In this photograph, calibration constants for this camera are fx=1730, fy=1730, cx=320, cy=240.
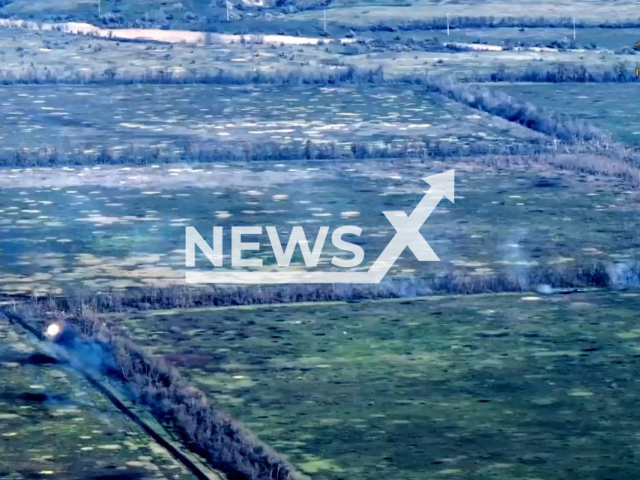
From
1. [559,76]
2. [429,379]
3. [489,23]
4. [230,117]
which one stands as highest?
[489,23]

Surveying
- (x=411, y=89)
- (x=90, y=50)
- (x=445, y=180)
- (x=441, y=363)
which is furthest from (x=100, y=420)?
(x=90, y=50)

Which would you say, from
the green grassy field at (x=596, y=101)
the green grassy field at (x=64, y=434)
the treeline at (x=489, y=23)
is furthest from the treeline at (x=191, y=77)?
the green grassy field at (x=64, y=434)

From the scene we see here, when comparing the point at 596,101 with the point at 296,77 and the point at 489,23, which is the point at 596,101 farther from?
the point at 489,23

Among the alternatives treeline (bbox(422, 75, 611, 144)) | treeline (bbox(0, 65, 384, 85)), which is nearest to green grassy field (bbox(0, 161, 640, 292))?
treeline (bbox(422, 75, 611, 144))

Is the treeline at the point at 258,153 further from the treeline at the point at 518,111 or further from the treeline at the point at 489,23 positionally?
the treeline at the point at 489,23

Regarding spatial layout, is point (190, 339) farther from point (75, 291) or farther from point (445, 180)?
point (445, 180)

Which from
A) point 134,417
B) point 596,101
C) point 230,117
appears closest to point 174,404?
point 134,417

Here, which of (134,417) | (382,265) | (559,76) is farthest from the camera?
(559,76)
